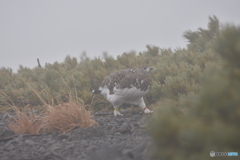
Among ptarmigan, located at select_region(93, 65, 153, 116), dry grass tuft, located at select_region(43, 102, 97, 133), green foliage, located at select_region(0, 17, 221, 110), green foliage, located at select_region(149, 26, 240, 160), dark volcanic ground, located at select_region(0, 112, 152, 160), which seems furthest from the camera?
green foliage, located at select_region(0, 17, 221, 110)

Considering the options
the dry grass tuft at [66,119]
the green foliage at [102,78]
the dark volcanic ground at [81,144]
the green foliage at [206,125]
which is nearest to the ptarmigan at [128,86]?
the green foliage at [102,78]

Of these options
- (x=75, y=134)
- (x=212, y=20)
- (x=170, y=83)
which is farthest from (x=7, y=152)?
(x=212, y=20)

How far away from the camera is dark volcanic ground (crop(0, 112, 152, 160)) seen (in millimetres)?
2652

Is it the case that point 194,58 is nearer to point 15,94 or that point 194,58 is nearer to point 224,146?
point 15,94

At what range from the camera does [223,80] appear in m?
1.93

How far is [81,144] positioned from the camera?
3.32 metres

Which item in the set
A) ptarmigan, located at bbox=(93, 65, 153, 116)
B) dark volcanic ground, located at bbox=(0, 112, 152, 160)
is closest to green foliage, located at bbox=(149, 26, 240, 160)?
dark volcanic ground, located at bbox=(0, 112, 152, 160)

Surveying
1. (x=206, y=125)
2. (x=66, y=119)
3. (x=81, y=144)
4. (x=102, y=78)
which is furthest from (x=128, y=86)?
(x=206, y=125)

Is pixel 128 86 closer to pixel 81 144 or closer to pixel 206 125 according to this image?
pixel 81 144

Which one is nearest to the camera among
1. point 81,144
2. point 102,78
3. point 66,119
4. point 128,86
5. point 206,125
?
point 206,125

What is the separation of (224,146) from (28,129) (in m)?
3.00

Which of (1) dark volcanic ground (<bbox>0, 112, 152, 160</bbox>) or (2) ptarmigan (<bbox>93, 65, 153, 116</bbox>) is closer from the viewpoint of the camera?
(1) dark volcanic ground (<bbox>0, 112, 152, 160</bbox>)

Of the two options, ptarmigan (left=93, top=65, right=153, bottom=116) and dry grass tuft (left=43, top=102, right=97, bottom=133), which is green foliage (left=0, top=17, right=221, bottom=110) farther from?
ptarmigan (left=93, top=65, right=153, bottom=116)

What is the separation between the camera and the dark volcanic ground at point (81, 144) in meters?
2.65
